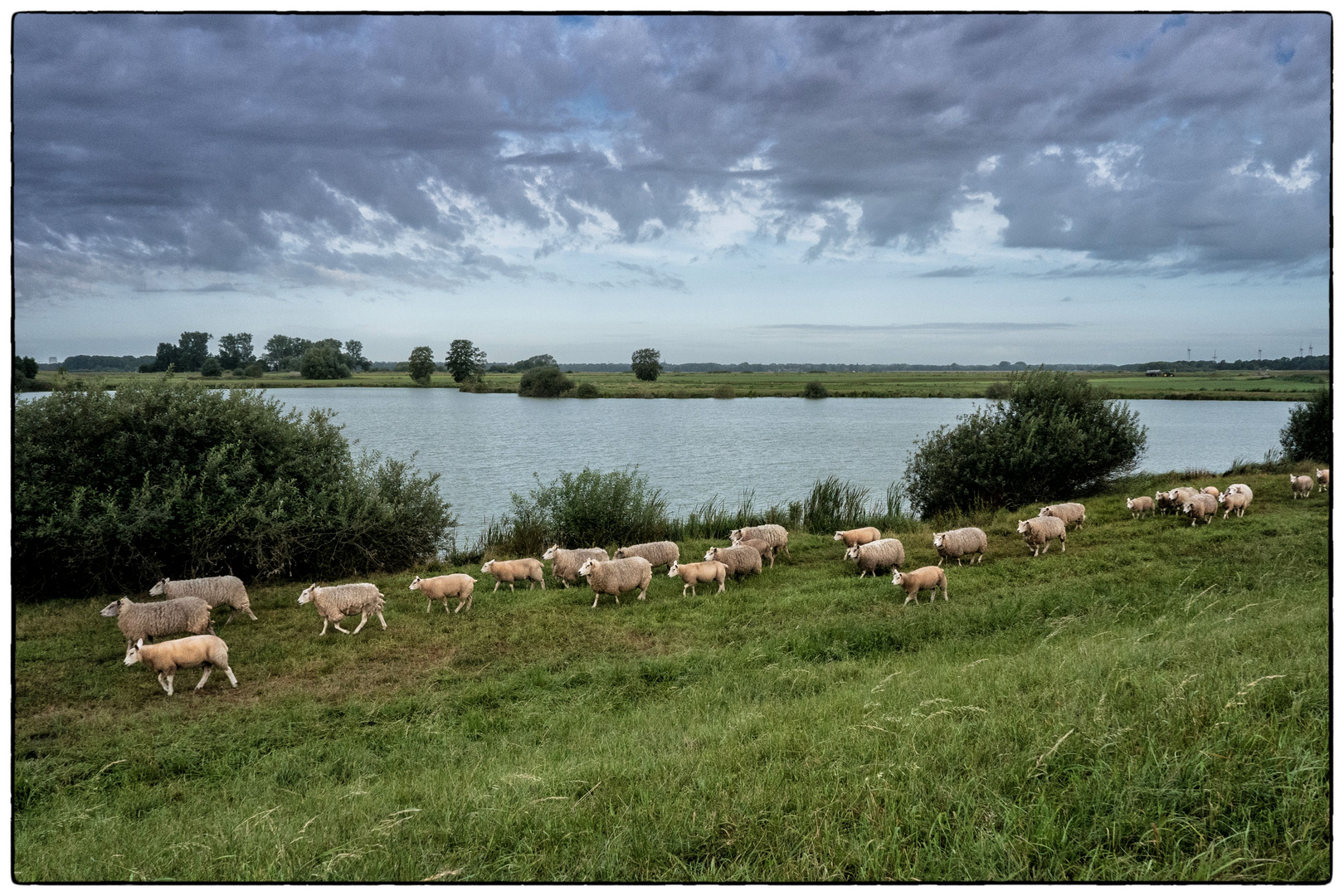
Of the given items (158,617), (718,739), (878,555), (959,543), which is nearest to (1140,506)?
(959,543)

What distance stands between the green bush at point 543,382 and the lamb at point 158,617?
49.7m

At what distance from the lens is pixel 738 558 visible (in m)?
14.4

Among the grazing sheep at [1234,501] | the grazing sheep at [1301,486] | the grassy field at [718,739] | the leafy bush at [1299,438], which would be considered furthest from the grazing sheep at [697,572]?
the leafy bush at [1299,438]

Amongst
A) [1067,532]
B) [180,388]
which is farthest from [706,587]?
[180,388]

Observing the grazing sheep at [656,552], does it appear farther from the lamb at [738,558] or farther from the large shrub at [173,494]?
the large shrub at [173,494]

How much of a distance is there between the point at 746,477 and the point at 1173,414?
2465cm

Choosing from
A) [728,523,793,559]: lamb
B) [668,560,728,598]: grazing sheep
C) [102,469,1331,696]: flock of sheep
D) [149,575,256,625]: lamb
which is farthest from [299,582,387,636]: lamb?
[728,523,793,559]: lamb

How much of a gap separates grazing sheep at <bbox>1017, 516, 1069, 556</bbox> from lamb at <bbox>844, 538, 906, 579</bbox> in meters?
3.12

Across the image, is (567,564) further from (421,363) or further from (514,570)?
(421,363)

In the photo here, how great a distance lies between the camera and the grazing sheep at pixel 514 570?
13867mm

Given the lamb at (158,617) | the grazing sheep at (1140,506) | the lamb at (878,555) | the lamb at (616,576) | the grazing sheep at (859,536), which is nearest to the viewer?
the lamb at (158,617)

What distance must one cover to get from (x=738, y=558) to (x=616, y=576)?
298 centimetres

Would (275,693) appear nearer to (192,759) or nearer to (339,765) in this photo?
(192,759)

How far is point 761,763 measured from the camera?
4590 millimetres
